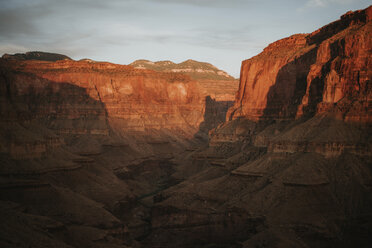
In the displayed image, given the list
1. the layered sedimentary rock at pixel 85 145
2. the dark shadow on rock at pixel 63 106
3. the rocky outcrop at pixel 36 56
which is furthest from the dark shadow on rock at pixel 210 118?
the rocky outcrop at pixel 36 56

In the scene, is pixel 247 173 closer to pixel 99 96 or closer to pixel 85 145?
pixel 85 145

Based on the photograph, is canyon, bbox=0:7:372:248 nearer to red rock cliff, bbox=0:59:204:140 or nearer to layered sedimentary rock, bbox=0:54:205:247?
layered sedimentary rock, bbox=0:54:205:247

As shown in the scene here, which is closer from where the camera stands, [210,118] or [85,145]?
[85,145]

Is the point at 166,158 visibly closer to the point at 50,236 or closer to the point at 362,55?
the point at 362,55

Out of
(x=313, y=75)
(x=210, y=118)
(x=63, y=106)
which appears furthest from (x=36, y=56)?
(x=313, y=75)

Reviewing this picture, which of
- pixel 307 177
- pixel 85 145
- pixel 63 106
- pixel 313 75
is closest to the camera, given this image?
pixel 307 177

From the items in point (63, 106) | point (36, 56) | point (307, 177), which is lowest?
point (307, 177)

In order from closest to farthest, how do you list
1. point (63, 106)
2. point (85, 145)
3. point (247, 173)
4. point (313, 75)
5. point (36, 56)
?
point (247, 173) → point (313, 75) → point (85, 145) → point (63, 106) → point (36, 56)
